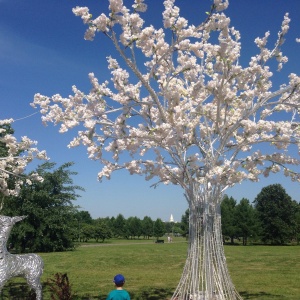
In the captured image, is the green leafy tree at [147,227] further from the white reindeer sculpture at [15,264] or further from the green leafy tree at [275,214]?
the white reindeer sculpture at [15,264]

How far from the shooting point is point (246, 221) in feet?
165

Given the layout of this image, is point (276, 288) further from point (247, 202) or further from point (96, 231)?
point (96, 231)

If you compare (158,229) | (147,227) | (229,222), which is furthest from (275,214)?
(147,227)

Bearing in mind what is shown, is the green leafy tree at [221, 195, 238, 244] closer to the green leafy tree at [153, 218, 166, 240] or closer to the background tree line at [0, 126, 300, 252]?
the background tree line at [0, 126, 300, 252]

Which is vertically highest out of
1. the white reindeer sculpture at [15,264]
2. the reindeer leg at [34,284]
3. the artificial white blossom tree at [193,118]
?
the artificial white blossom tree at [193,118]

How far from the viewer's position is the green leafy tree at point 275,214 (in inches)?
2041

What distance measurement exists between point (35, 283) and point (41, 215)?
2837 centimetres

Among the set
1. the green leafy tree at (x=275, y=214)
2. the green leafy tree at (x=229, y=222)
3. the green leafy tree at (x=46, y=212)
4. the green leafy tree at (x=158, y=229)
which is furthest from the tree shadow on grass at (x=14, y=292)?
the green leafy tree at (x=158, y=229)

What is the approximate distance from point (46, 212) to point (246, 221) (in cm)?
2663

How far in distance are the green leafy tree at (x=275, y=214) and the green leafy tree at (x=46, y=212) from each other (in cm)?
2800

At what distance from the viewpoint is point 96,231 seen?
206ft

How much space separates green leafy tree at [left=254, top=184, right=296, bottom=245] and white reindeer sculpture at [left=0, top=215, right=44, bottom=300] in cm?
4824

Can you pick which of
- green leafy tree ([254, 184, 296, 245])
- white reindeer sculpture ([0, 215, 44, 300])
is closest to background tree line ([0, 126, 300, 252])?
green leafy tree ([254, 184, 296, 245])

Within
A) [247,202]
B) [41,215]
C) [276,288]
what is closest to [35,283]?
[276,288]
